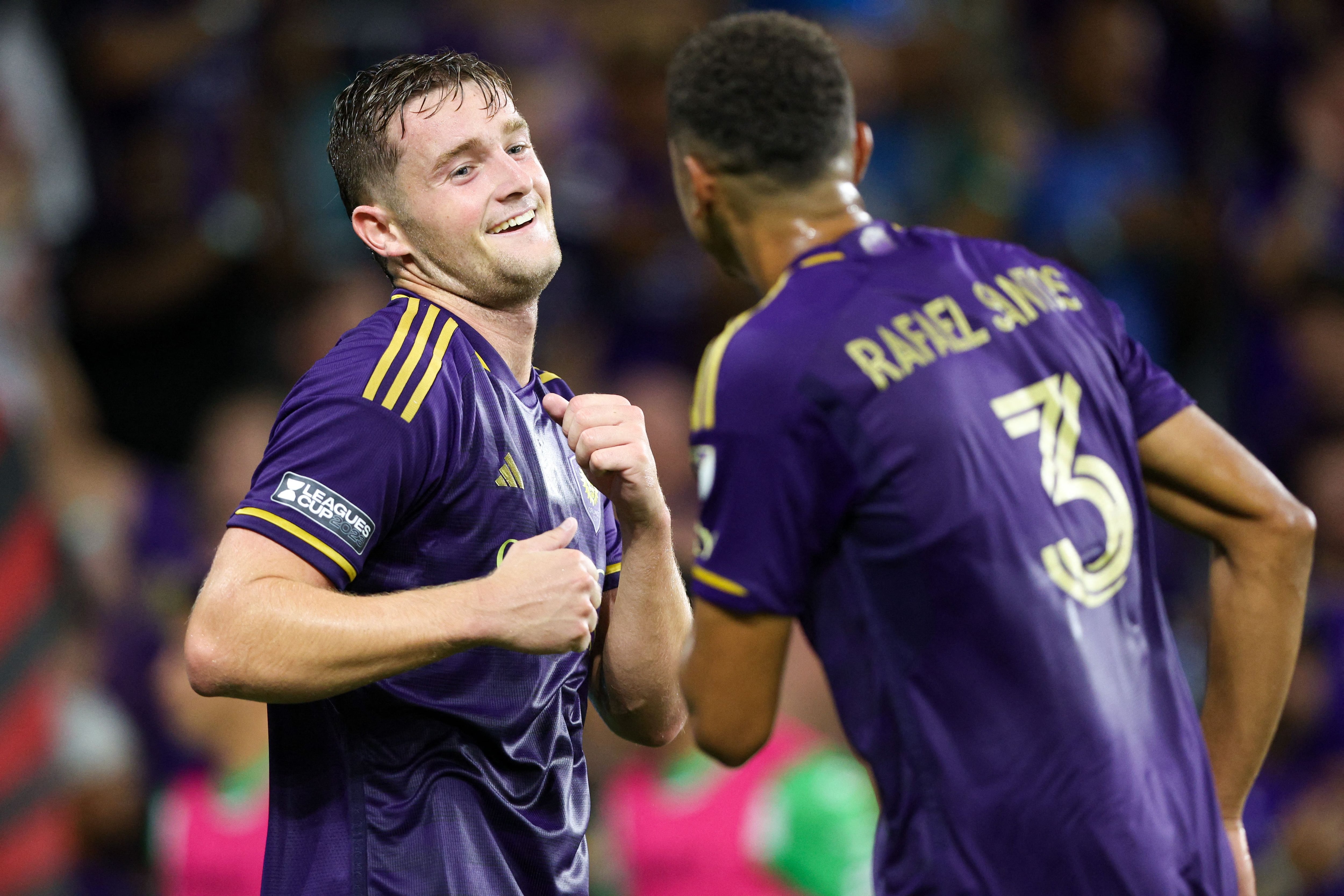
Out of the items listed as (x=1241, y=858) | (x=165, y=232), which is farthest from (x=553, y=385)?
(x=165, y=232)

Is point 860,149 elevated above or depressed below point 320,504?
above

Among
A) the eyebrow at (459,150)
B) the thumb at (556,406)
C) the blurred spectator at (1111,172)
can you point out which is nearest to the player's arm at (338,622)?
the thumb at (556,406)

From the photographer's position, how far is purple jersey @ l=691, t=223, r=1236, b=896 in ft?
8.96

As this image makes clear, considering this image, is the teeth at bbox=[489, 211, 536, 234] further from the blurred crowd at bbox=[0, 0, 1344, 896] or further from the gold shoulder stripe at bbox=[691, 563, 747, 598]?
the blurred crowd at bbox=[0, 0, 1344, 896]

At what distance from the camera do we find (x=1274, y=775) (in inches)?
275

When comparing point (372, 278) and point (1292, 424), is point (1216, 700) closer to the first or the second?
point (1292, 424)

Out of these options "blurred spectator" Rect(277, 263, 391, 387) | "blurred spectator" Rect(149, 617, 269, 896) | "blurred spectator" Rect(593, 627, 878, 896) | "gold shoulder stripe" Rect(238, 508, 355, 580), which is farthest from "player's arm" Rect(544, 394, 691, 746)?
"blurred spectator" Rect(277, 263, 391, 387)

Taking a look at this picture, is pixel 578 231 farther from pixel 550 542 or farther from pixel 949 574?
pixel 949 574

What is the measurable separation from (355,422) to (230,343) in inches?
216

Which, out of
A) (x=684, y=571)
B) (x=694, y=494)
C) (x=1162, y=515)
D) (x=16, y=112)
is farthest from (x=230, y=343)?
(x=1162, y=515)

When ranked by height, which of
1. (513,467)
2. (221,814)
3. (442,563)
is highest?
(513,467)

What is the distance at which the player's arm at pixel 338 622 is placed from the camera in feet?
8.94

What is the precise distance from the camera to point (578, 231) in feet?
27.1

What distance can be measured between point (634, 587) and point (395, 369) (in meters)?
0.72
